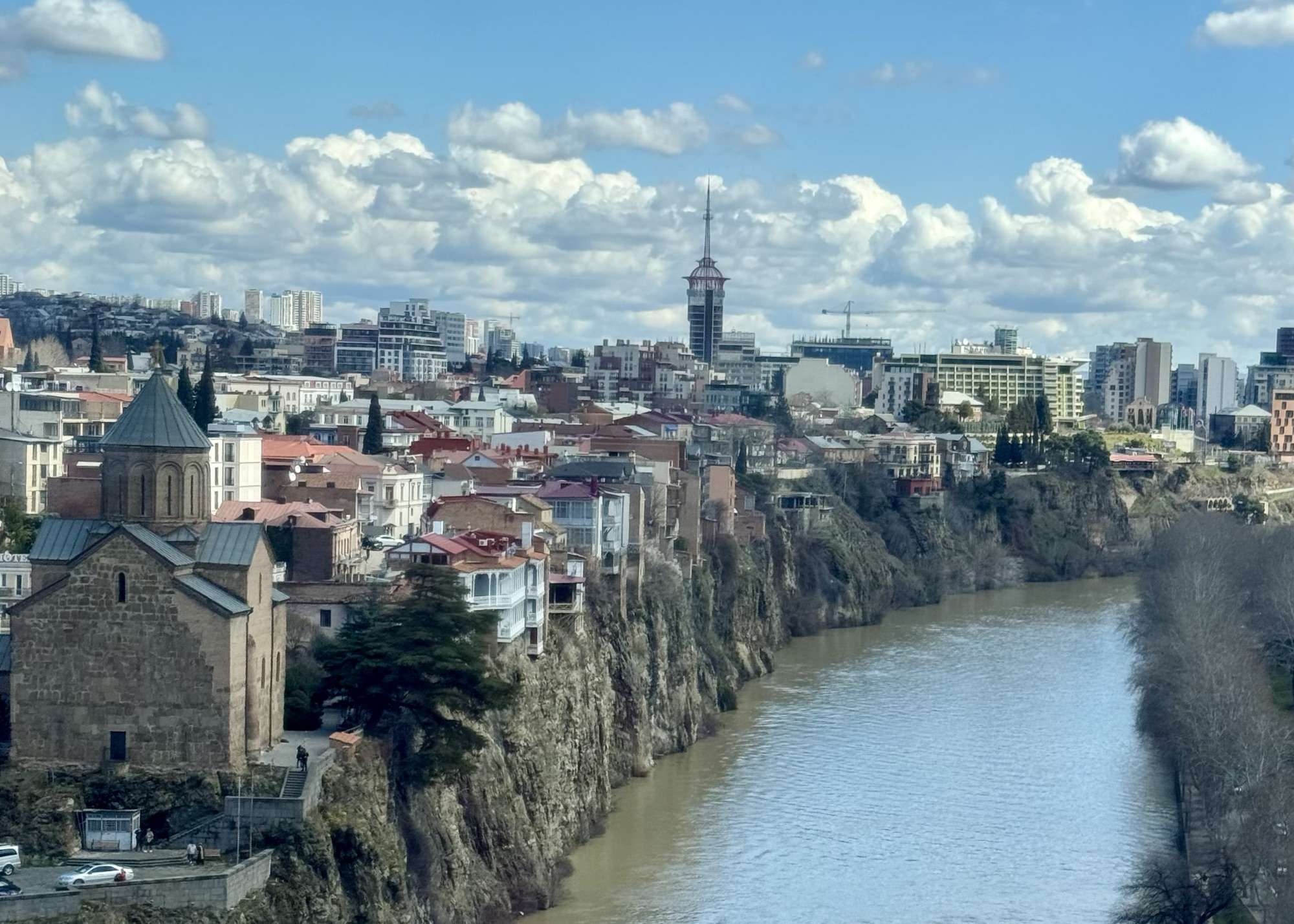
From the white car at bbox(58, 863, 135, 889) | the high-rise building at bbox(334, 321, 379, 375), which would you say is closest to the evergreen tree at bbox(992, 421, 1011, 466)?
the high-rise building at bbox(334, 321, 379, 375)

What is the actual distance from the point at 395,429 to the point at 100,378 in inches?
340

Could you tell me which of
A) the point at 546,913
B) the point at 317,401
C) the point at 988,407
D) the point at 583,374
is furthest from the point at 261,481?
the point at 988,407

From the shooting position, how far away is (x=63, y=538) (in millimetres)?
24891

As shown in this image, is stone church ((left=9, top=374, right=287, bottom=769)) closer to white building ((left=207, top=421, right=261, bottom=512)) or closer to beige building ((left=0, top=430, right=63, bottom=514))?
white building ((left=207, top=421, right=261, bottom=512))

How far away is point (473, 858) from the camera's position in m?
28.0

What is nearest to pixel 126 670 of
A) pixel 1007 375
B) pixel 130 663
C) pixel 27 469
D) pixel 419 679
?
pixel 130 663

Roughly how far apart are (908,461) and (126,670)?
199 feet

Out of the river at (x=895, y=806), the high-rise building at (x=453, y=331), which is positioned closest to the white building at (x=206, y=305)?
the high-rise building at (x=453, y=331)

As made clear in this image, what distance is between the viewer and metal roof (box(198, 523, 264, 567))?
2447cm

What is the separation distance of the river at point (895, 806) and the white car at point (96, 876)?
8.70m

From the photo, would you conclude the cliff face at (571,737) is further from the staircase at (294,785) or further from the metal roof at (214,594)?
the metal roof at (214,594)

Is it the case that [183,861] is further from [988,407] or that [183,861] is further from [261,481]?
[988,407]

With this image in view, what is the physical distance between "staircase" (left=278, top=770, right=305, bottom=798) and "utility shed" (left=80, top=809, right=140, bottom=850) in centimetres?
151

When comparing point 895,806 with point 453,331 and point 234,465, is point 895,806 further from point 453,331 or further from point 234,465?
point 453,331
